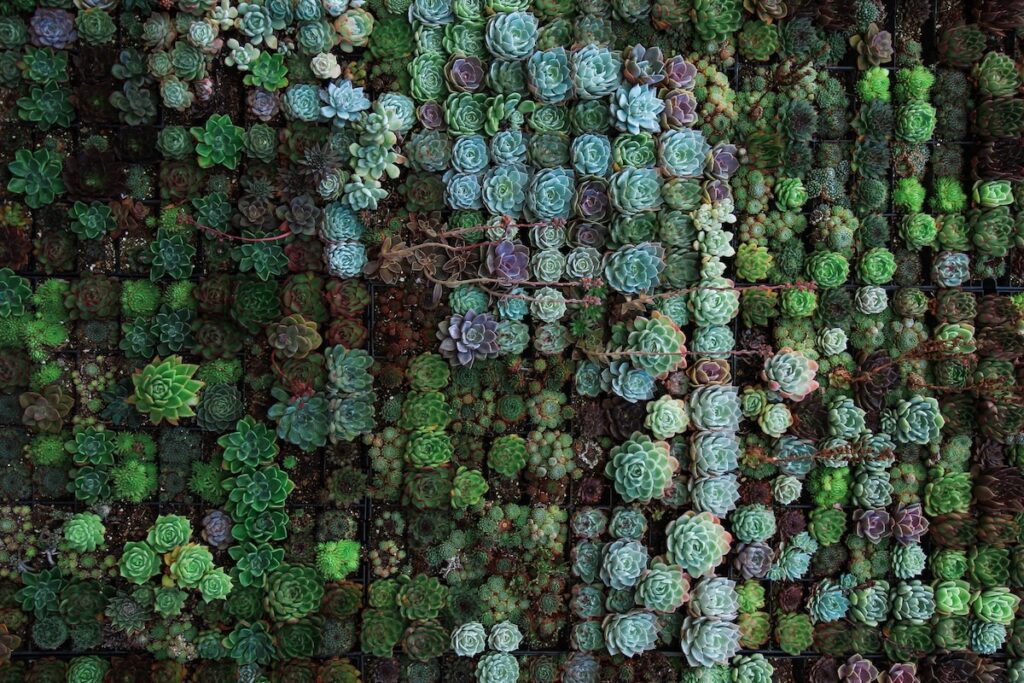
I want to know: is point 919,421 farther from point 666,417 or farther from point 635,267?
point 635,267

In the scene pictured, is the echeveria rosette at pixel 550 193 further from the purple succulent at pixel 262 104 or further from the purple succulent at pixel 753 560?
the purple succulent at pixel 753 560

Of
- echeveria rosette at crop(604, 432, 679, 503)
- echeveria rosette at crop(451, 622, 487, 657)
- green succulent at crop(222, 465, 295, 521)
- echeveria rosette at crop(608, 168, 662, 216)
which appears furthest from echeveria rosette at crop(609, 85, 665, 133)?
echeveria rosette at crop(451, 622, 487, 657)

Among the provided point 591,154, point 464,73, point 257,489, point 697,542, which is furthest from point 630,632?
point 464,73

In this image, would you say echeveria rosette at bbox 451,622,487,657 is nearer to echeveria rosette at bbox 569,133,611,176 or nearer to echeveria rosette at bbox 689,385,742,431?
echeveria rosette at bbox 689,385,742,431

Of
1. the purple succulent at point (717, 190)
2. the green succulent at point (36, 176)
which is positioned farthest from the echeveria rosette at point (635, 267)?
the green succulent at point (36, 176)

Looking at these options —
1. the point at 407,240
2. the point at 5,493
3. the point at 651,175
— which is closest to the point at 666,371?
the point at 651,175

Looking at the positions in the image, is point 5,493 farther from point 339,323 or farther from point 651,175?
point 651,175
